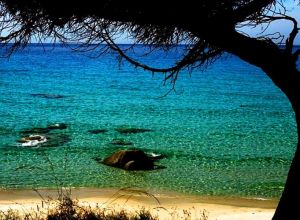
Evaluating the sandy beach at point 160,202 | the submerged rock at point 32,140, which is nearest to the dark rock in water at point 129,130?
the submerged rock at point 32,140

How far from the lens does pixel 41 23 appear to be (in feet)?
14.9

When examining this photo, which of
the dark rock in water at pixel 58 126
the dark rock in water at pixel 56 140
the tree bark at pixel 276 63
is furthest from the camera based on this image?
the dark rock in water at pixel 58 126

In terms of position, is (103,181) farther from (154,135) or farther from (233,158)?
(154,135)

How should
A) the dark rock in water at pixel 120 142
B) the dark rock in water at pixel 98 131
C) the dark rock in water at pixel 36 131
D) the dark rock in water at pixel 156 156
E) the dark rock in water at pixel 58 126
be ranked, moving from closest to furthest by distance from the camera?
the dark rock in water at pixel 156 156 → the dark rock in water at pixel 120 142 → the dark rock in water at pixel 36 131 → the dark rock in water at pixel 98 131 → the dark rock in water at pixel 58 126

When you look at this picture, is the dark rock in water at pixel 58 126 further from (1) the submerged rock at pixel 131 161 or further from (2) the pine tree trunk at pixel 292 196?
(2) the pine tree trunk at pixel 292 196

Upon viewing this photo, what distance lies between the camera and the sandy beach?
1058 cm

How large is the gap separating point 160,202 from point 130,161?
3823mm

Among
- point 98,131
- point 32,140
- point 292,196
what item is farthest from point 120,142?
point 292,196

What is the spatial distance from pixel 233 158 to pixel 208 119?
10.7 m

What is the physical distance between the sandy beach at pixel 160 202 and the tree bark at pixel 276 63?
5497mm

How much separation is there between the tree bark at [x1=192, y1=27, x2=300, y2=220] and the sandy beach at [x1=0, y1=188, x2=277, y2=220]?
5497 mm

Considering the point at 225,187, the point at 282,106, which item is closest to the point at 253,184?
the point at 225,187

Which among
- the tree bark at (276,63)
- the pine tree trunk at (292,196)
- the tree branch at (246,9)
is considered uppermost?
the tree branch at (246,9)

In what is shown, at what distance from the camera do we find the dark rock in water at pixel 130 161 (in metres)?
15.4
